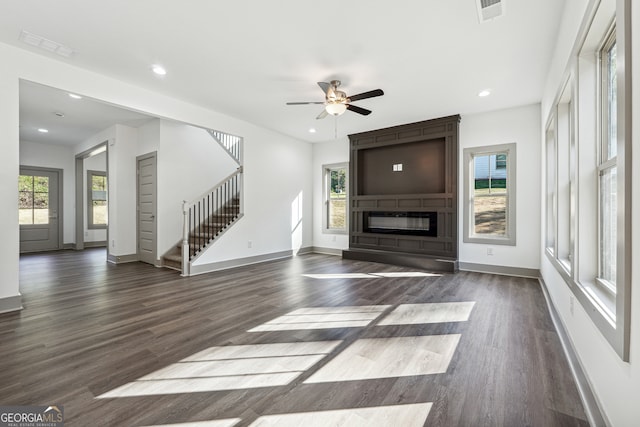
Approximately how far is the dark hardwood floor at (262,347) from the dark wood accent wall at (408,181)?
4.74 ft

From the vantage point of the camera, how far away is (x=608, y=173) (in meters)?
1.88

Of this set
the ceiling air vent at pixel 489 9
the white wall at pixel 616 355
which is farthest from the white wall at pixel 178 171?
the white wall at pixel 616 355

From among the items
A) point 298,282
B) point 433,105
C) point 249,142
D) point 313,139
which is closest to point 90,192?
point 249,142

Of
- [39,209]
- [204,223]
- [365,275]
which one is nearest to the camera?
[365,275]

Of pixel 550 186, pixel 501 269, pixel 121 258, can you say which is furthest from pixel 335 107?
pixel 121 258

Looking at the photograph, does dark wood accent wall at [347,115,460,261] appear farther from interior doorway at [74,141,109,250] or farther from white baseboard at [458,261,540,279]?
interior doorway at [74,141,109,250]

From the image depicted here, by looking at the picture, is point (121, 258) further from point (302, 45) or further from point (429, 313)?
point (429, 313)

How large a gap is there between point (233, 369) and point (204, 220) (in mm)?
4183

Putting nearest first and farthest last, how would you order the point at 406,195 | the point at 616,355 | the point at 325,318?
A: the point at 616,355
the point at 325,318
the point at 406,195

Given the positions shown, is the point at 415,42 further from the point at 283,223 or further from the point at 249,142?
the point at 283,223

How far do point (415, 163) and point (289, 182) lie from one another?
304 cm

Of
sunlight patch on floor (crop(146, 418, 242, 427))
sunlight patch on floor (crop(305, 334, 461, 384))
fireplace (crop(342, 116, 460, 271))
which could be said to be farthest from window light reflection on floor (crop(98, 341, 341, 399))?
fireplace (crop(342, 116, 460, 271))

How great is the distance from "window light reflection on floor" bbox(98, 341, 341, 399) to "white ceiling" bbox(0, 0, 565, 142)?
306 centimetres

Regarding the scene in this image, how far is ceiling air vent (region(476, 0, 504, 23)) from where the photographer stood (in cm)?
250
